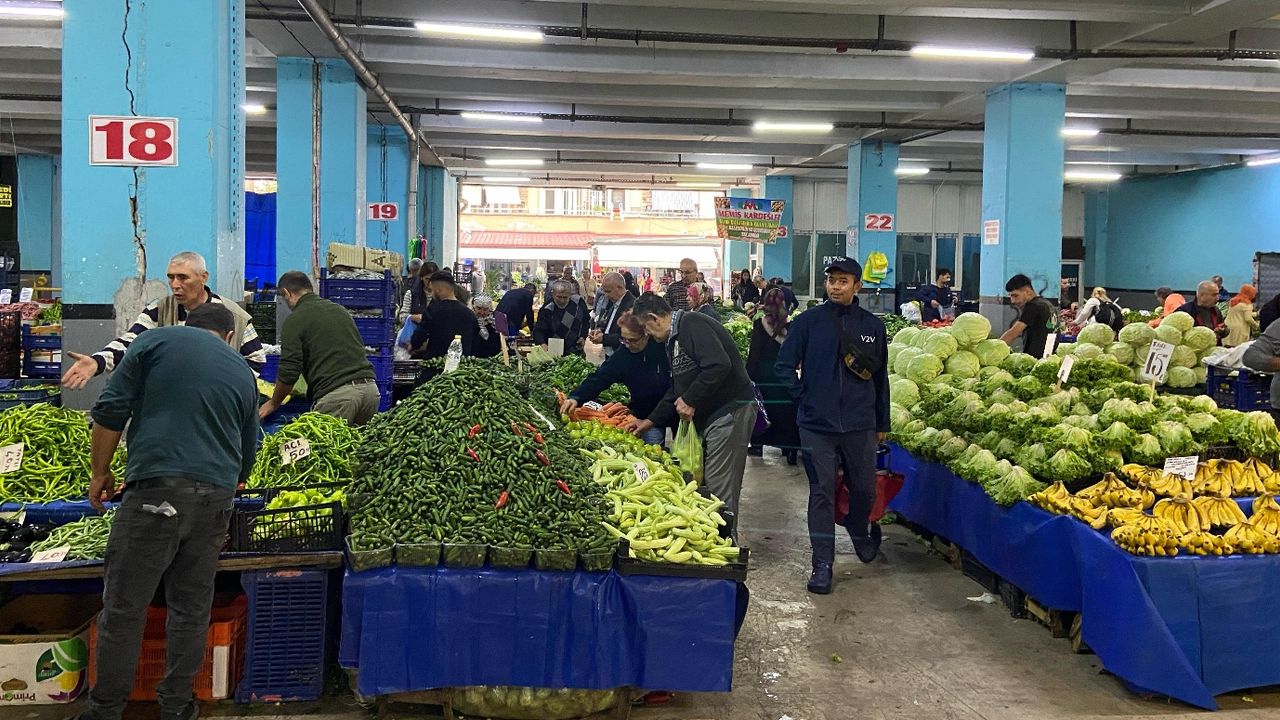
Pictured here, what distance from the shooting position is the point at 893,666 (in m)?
5.43

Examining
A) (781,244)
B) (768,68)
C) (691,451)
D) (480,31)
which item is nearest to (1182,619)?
(691,451)

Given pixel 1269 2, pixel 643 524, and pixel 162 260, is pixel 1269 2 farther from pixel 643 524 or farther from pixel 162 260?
pixel 162 260

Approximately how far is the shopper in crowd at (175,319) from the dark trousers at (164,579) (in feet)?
3.02

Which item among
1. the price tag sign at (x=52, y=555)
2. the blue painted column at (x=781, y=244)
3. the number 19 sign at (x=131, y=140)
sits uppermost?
the blue painted column at (x=781, y=244)

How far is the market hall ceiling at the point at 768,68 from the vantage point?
12125mm

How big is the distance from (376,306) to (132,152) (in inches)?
164

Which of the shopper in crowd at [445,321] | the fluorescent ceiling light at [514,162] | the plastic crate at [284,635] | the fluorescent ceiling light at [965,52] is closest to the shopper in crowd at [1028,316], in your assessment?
the fluorescent ceiling light at [965,52]

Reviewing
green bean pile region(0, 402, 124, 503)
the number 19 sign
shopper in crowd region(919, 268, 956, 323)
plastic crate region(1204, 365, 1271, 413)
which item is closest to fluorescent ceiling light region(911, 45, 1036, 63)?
plastic crate region(1204, 365, 1271, 413)

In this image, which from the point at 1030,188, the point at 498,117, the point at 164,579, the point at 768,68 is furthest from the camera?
the point at 498,117

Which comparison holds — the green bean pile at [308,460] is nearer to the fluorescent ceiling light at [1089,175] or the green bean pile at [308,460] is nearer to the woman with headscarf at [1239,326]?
the woman with headscarf at [1239,326]

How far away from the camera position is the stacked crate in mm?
10773

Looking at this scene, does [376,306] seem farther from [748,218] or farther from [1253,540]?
[748,218]

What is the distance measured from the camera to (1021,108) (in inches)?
619

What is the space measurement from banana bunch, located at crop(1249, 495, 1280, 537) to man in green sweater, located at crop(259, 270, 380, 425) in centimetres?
550
